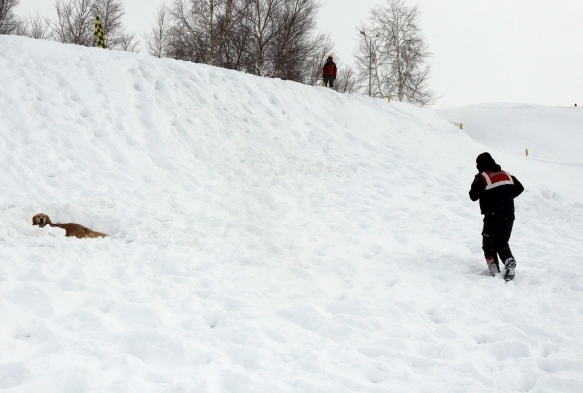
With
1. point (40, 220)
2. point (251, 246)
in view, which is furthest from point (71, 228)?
point (251, 246)

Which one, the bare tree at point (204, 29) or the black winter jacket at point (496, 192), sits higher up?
the bare tree at point (204, 29)

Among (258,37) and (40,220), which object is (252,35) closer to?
(258,37)

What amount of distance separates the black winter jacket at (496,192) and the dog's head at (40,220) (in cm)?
543

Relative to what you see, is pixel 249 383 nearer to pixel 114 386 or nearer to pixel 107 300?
pixel 114 386

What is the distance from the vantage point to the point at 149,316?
164 inches

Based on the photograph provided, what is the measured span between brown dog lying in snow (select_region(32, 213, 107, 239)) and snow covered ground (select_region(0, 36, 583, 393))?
19 cm

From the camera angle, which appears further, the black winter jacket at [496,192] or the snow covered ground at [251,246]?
the black winter jacket at [496,192]

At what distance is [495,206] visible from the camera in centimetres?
602

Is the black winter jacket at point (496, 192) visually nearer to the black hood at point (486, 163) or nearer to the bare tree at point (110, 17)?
the black hood at point (486, 163)

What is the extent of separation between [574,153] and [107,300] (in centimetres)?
1953

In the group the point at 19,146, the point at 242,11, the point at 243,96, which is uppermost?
the point at 242,11

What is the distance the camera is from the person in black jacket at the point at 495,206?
5930 millimetres

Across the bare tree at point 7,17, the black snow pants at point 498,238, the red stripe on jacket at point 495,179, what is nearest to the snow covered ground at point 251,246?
the black snow pants at point 498,238

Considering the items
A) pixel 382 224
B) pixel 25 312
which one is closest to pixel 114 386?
pixel 25 312
